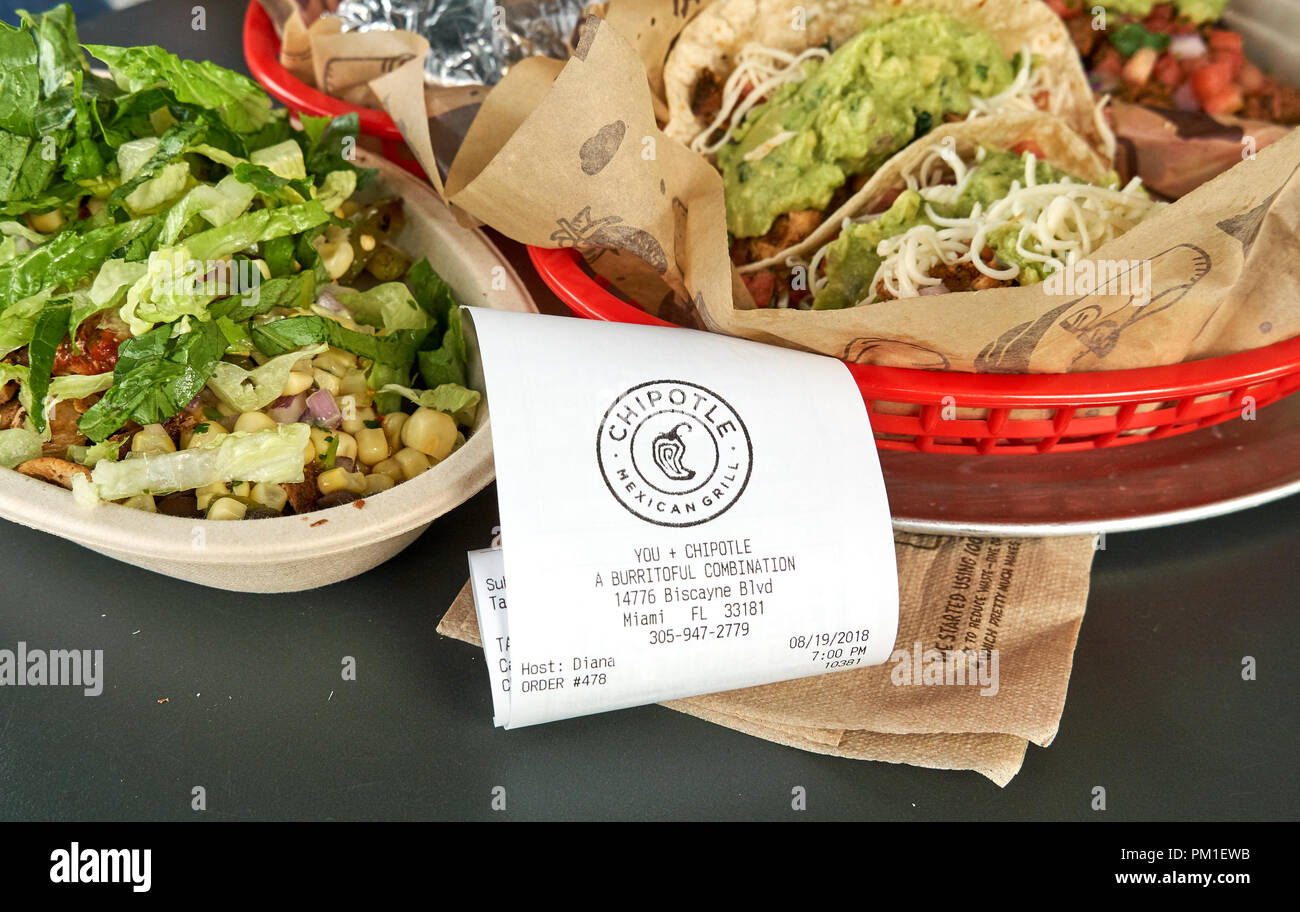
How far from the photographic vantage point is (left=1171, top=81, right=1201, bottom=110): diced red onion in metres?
1.81

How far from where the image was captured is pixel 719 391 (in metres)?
1.07

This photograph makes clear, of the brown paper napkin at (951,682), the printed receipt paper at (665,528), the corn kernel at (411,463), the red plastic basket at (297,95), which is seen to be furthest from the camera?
the red plastic basket at (297,95)

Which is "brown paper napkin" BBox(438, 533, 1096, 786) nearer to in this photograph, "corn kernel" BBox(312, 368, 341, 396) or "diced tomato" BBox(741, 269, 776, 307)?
"corn kernel" BBox(312, 368, 341, 396)

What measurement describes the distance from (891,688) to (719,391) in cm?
38

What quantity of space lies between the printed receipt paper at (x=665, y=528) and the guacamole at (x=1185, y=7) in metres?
1.33

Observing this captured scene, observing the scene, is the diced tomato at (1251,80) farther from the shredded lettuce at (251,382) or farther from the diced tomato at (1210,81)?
the shredded lettuce at (251,382)

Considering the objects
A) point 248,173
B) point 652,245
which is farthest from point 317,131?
point 652,245

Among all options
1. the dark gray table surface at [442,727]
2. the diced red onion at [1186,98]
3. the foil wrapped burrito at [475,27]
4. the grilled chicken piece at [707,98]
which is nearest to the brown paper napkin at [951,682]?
the dark gray table surface at [442,727]

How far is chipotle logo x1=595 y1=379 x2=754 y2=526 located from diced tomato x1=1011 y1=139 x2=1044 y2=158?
2.29 feet

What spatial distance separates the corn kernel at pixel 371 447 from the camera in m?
1.17

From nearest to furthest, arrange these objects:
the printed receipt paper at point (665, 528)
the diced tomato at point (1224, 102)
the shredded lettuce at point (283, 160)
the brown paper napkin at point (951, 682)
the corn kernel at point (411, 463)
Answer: the printed receipt paper at point (665, 528), the brown paper napkin at point (951, 682), the corn kernel at point (411, 463), the shredded lettuce at point (283, 160), the diced tomato at point (1224, 102)

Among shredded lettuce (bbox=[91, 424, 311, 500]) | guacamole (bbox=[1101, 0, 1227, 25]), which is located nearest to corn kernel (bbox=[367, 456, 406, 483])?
shredded lettuce (bbox=[91, 424, 311, 500])

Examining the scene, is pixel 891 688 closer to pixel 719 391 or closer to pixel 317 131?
pixel 719 391

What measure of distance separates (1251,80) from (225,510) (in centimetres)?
192
